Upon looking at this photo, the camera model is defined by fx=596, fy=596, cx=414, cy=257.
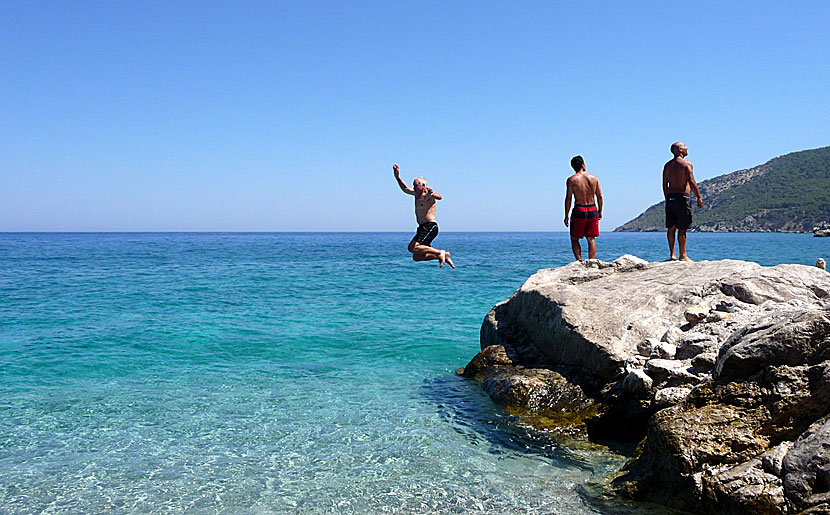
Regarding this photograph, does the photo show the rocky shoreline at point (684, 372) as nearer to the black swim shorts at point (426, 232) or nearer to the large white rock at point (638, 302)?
the large white rock at point (638, 302)

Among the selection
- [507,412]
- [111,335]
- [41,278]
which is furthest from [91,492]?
[41,278]

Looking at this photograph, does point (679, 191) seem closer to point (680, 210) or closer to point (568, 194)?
point (680, 210)

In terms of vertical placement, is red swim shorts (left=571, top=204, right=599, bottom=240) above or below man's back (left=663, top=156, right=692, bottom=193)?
below

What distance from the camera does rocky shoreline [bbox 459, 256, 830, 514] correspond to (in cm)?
533

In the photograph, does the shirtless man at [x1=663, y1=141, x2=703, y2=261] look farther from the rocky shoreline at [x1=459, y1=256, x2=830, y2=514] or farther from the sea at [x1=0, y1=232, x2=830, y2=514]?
the sea at [x1=0, y1=232, x2=830, y2=514]

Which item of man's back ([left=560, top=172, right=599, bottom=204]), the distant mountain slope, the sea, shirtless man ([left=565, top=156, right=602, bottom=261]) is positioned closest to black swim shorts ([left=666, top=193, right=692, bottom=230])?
shirtless man ([left=565, top=156, right=602, bottom=261])

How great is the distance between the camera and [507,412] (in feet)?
29.2

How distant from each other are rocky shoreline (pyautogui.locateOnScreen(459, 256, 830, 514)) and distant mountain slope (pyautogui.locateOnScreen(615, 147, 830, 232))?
378 feet

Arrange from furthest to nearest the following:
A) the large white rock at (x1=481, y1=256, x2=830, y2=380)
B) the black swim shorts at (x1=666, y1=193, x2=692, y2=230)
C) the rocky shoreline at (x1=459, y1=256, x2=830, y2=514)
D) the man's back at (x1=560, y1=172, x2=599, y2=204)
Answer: the black swim shorts at (x1=666, y1=193, x2=692, y2=230) → the man's back at (x1=560, y1=172, x2=599, y2=204) → the large white rock at (x1=481, y1=256, x2=830, y2=380) → the rocky shoreline at (x1=459, y1=256, x2=830, y2=514)

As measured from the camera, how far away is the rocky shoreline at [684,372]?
17.5 ft

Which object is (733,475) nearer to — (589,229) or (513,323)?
(513,323)

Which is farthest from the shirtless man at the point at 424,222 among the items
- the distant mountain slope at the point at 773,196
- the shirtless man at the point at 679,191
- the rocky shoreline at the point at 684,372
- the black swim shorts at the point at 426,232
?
the distant mountain slope at the point at 773,196

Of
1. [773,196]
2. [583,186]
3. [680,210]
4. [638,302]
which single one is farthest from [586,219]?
[773,196]

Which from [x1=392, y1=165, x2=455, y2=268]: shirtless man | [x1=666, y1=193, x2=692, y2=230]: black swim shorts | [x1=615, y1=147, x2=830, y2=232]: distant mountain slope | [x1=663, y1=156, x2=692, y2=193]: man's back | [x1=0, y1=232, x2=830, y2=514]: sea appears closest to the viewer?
[x1=0, y1=232, x2=830, y2=514]: sea
